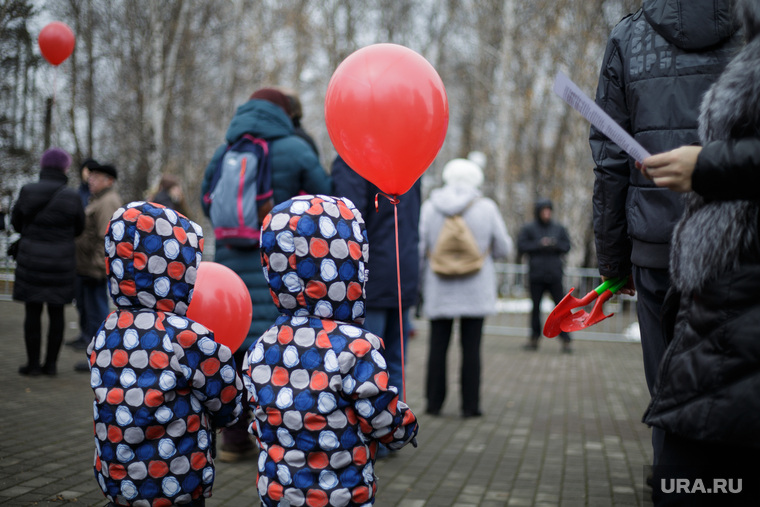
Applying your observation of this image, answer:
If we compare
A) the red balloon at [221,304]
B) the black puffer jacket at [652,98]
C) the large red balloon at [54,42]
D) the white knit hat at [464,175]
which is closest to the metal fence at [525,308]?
the large red balloon at [54,42]

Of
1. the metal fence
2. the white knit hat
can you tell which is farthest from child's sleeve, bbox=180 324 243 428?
the metal fence

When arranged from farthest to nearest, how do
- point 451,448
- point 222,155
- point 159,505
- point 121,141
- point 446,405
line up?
point 121,141 → point 446,405 → point 451,448 → point 222,155 → point 159,505

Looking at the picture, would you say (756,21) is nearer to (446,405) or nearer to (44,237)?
(446,405)

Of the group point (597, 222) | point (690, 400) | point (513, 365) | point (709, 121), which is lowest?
point (513, 365)

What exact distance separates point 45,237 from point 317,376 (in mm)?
5530

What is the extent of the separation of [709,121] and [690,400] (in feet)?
2.63

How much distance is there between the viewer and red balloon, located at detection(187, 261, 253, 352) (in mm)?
3406

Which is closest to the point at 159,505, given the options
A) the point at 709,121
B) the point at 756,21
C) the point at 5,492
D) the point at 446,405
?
the point at 5,492

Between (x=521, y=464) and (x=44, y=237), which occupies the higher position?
(x=44, y=237)

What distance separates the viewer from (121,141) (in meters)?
19.0

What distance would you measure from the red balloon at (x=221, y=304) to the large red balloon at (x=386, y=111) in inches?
33.6

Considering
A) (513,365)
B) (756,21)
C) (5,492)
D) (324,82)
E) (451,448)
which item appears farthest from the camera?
(324,82)

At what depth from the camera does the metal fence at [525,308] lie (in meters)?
13.3

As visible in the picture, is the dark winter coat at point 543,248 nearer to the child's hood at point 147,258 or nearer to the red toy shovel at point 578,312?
the red toy shovel at point 578,312
